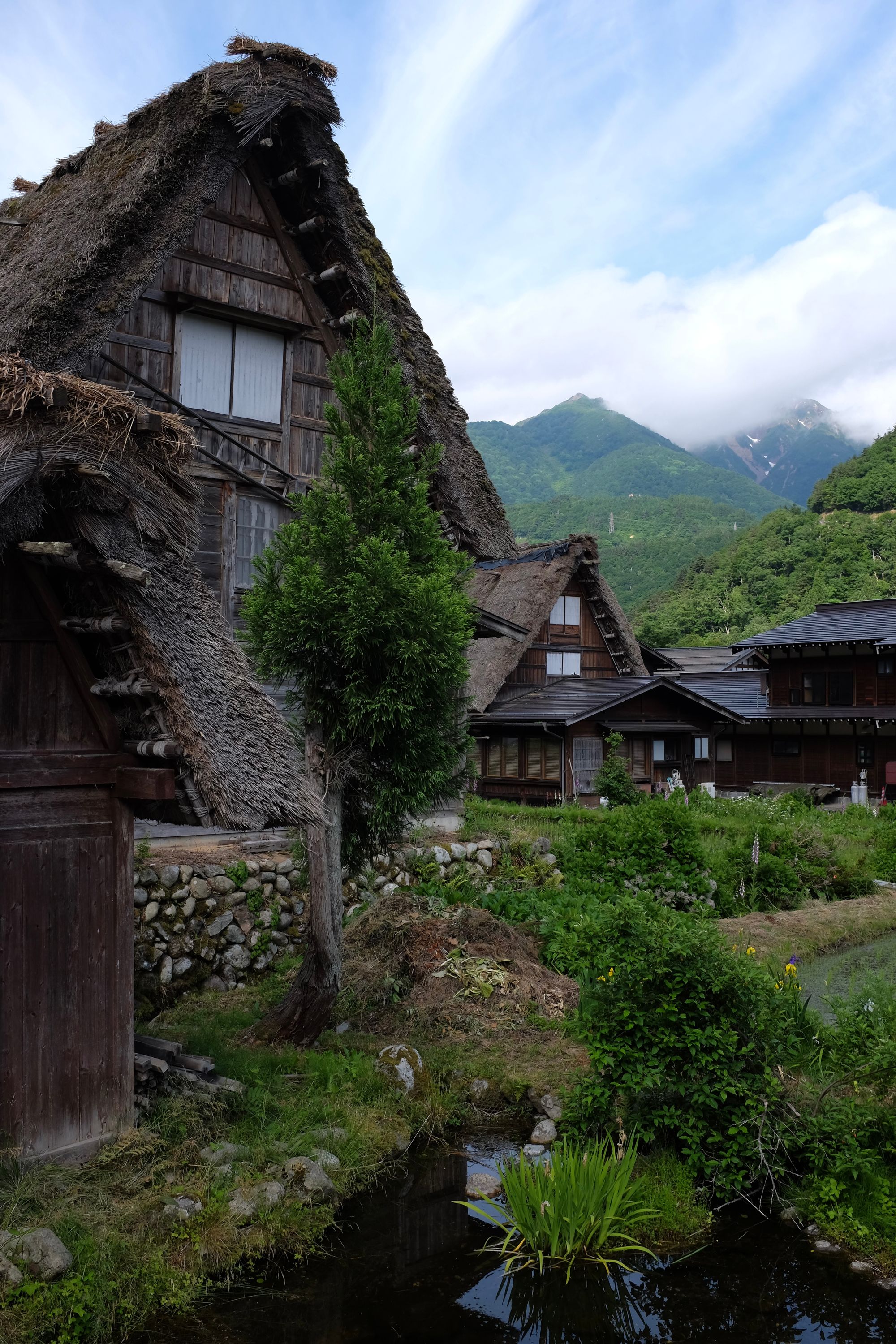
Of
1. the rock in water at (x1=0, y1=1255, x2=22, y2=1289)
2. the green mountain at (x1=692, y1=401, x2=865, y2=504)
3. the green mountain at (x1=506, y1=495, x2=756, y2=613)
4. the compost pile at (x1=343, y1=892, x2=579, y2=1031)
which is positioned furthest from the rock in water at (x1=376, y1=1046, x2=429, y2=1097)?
the green mountain at (x1=692, y1=401, x2=865, y2=504)

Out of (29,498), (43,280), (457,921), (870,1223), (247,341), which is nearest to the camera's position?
(29,498)

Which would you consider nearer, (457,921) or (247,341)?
(457,921)

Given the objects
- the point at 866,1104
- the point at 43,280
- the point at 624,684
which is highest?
the point at 43,280

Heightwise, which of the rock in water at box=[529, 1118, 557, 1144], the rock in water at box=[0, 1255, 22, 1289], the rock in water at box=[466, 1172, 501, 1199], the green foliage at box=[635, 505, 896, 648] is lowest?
the rock in water at box=[466, 1172, 501, 1199]

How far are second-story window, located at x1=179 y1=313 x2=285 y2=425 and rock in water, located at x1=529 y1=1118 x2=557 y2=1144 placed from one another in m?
8.88

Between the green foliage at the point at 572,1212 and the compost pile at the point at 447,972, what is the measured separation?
11.5ft

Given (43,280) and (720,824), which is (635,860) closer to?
(720,824)

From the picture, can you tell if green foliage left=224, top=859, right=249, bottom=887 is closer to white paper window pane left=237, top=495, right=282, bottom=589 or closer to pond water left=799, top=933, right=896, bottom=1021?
white paper window pane left=237, top=495, right=282, bottom=589

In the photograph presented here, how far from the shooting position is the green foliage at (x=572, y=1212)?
6.09 metres

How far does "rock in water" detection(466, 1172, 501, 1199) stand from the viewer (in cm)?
697

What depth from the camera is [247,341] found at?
12.2m

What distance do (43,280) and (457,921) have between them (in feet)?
27.0

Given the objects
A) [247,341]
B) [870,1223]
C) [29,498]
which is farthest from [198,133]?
[870,1223]

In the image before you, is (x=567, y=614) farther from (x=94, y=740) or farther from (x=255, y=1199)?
(x=255, y=1199)
